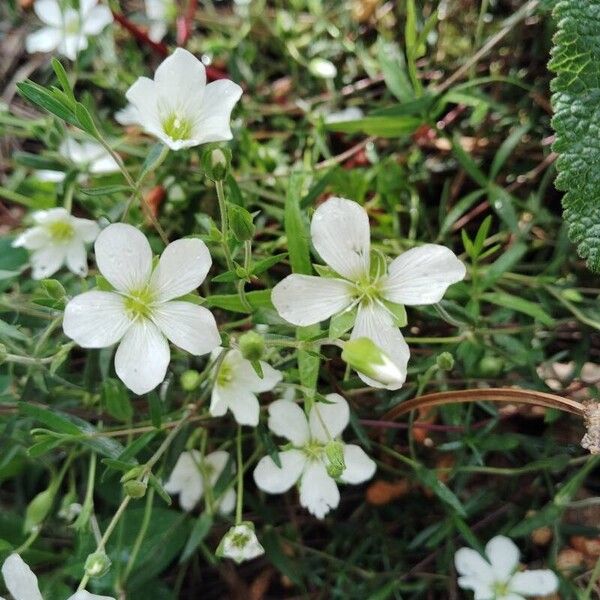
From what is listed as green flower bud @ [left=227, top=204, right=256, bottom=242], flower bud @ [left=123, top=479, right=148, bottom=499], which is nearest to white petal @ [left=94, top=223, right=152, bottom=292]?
green flower bud @ [left=227, top=204, right=256, bottom=242]

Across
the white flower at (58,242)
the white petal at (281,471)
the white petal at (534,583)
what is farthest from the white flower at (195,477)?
the white petal at (534,583)

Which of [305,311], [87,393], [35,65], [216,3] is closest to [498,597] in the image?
[305,311]

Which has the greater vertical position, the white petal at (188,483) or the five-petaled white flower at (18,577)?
the five-petaled white flower at (18,577)

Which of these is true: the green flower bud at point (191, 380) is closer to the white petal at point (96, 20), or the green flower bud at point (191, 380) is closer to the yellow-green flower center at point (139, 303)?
the yellow-green flower center at point (139, 303)

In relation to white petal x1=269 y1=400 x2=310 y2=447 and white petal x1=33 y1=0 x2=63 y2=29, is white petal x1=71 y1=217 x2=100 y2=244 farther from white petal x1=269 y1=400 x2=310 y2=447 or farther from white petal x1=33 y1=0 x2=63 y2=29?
white petal x1=33 y1=0 x2=63 y2=29

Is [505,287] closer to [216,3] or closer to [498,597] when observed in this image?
[498,597]
